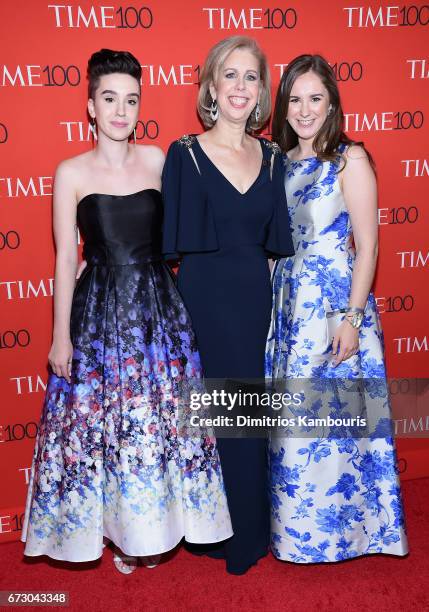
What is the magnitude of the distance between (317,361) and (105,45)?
1.54 meters

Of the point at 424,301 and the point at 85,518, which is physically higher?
the point at 424,301

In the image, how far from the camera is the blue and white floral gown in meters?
2.43

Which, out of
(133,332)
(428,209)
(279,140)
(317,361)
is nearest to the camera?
(133,332)

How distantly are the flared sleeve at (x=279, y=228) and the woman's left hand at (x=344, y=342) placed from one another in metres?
0.35

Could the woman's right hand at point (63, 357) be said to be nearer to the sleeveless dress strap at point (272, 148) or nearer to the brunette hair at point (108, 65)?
the brunette hair at point (108, 65)

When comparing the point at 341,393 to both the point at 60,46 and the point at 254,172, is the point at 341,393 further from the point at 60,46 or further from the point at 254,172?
the point at 60,46

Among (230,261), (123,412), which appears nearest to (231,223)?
(230,261)

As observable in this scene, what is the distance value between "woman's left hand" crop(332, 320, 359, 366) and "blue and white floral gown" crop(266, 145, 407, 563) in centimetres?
3

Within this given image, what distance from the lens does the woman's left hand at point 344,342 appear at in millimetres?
2406

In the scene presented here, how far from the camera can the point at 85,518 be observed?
2303mm

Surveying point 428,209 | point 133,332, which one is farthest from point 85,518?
point 428,209

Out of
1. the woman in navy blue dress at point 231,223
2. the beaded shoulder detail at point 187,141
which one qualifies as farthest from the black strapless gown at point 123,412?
the beaded shoulder detail at point 187,141

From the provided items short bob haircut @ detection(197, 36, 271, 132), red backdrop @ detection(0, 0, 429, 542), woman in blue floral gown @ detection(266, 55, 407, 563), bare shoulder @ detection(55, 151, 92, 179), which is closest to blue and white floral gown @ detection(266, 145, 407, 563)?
woman in blue floral gown @ detection(266, 55, 407, 563)

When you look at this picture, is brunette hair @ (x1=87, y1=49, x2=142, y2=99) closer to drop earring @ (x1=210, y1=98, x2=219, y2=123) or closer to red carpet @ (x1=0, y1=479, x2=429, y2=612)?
drop earring @ (x1=210, y1=98, x2=219, y2=123)
